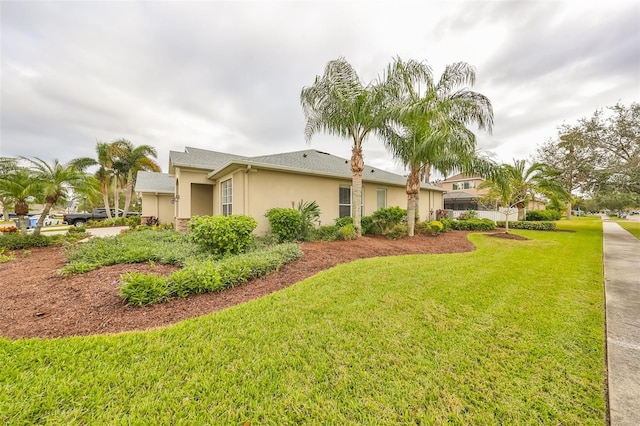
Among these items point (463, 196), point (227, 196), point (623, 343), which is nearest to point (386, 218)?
point (227, 196)

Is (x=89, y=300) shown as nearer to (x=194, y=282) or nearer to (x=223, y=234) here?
(x=194, y=282)

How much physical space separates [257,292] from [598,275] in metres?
7.27

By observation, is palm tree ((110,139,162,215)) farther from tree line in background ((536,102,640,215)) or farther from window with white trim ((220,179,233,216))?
tree line in background ((536,102,640,215))

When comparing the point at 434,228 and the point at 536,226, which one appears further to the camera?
the point at 536,226

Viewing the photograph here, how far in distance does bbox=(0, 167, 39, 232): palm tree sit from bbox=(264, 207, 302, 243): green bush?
28.0 ft

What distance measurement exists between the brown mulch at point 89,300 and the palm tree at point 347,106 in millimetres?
5294

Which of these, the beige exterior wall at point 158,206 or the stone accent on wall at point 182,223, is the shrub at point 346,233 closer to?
the stone accent on wall at point 182,223

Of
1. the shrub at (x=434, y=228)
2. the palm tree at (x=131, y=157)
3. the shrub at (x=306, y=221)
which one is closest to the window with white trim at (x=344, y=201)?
the shrub at (x=306, y=221)

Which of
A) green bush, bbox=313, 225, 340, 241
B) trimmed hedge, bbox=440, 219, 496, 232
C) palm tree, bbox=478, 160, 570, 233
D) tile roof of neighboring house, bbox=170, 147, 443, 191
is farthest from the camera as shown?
palm tree, bbox=478, 160, 570, 233

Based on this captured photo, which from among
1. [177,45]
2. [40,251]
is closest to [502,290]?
[177,45]

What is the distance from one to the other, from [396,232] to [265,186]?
601 cm

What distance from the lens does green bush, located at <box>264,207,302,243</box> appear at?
818 cm

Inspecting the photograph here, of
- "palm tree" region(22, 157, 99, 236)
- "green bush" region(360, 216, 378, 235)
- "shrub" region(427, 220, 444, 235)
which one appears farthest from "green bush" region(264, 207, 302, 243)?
"palm tree" region(22, 157, 99, 236)

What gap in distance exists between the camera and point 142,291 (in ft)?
12.0
